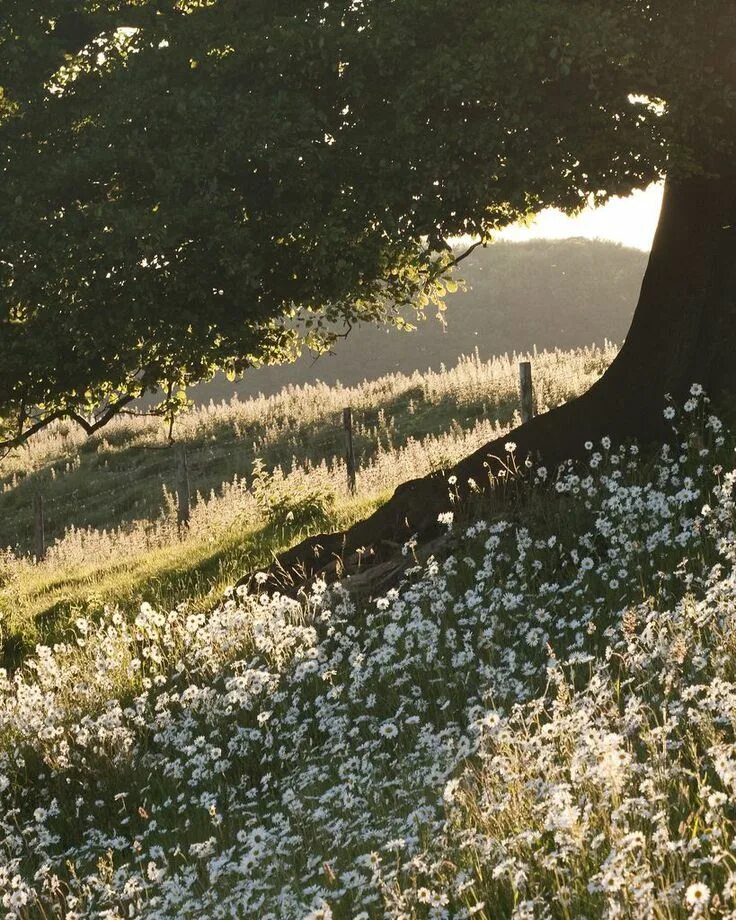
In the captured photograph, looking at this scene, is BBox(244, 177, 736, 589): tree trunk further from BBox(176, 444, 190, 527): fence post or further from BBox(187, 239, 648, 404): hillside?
BBox(187, 239, 648, 404): hillside

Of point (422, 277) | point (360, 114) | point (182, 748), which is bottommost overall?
point (182, 748)

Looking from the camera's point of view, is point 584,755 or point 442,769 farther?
point 442,769

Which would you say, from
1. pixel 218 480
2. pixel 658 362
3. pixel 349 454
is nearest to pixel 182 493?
pixel 349 454

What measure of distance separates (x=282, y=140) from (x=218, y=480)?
23.3 metres

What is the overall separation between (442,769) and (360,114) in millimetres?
7312

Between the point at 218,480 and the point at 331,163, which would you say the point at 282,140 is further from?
the point at 218,480

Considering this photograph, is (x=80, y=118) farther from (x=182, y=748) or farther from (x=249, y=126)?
(x=182, y=748)

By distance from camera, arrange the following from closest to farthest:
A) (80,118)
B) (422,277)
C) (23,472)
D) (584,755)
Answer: (584,755) < (80,118) < (422,277) < (23,472)

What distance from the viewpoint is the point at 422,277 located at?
15.8 m

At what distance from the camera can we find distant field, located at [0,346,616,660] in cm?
1756

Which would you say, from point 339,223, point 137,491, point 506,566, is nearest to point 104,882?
point 506,566

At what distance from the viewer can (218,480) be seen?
1353 inches

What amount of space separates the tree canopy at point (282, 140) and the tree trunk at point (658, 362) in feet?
2.96

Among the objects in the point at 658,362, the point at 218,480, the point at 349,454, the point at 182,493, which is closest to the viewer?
the point at 658,362
